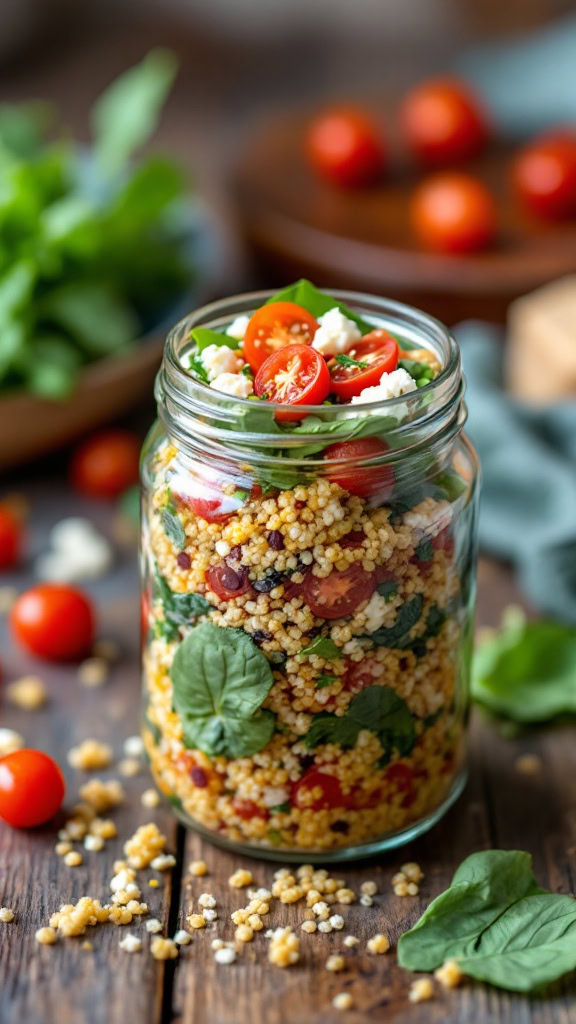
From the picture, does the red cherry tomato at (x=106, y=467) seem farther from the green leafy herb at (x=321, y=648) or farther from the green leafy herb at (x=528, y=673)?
the green leafy herb at (x=321, y=648)

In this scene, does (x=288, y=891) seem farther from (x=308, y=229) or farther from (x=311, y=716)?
(x=308, y=229)

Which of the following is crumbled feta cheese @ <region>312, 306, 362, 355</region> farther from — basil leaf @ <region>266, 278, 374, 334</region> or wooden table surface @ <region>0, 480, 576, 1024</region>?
wooden table surface @ <region>0, 480, 576, 1024</region>

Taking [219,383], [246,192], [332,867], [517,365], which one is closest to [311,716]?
[332,867]

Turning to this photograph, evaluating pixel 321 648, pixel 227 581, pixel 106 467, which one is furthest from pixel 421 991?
pixel 106 467

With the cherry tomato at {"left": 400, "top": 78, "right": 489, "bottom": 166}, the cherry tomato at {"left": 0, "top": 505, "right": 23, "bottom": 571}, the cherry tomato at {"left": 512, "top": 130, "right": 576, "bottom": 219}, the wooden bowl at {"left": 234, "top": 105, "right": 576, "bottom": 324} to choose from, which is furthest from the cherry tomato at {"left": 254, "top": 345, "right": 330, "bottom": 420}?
the cherry tomato at {"left": 400, "top": 78, "right": 489, "bottom": 166}

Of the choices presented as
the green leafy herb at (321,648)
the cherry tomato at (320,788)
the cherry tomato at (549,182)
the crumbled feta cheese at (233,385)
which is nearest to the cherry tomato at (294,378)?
the crumbled feta cheese at (233,385)

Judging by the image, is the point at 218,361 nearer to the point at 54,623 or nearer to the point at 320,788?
the point at 320,788
